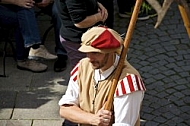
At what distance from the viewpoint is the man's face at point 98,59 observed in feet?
13.7

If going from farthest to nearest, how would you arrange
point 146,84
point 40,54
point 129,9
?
point 129,9 < point 40,54 < point 146,84

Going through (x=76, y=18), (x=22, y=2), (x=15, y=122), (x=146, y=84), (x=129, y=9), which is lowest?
(x=15, y=122)

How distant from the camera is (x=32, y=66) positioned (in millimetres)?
6988

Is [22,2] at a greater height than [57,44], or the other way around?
[22,2]

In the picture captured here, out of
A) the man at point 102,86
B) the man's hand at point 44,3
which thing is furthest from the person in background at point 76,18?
the man's hand at point 44,3

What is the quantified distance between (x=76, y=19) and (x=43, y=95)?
166 cm

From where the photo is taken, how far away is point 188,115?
6031 mm

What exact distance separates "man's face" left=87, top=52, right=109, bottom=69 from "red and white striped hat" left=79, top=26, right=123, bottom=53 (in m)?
0.06

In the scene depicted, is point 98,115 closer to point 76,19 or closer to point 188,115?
point 76,19

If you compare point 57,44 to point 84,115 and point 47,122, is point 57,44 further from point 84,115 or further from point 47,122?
point 84,115

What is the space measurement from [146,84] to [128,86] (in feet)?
8.28

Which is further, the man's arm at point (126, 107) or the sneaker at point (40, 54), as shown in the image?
the sneaker at point (40, 54)

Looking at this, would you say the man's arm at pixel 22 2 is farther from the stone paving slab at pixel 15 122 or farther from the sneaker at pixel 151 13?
the sneaker at pixel 151 13

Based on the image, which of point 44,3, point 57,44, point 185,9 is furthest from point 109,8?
point 185,9
